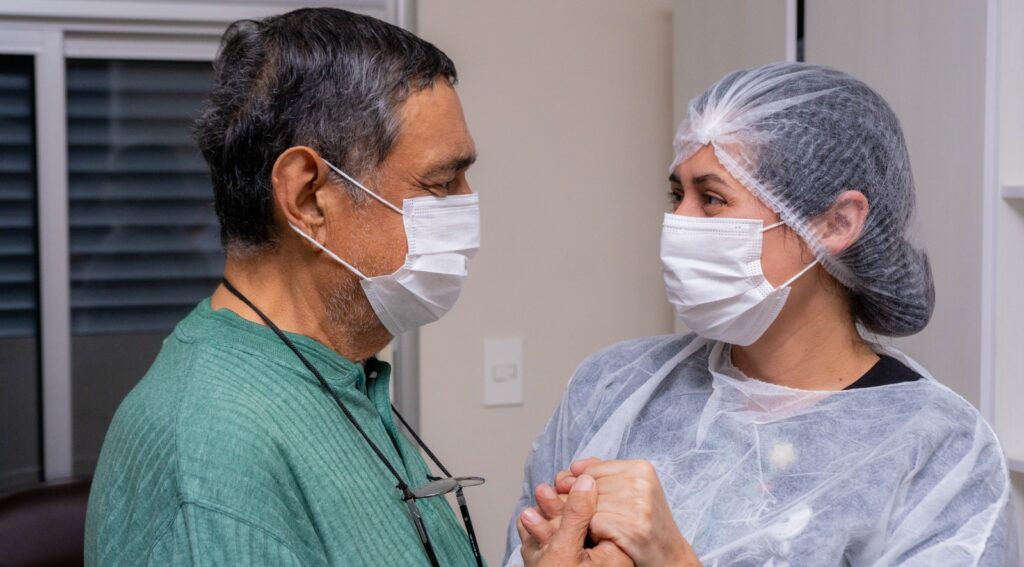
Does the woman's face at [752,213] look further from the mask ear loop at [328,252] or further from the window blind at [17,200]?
the window blind at [17,200]

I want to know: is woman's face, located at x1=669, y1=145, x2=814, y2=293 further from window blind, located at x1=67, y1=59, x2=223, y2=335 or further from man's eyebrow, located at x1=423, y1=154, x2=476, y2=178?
window blind, located at x1=67, y1=59, x2=223, y2=335

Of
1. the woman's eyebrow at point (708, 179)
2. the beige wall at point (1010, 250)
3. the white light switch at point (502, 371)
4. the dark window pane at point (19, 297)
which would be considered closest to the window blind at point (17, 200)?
the dark window pane at point (19, 297)

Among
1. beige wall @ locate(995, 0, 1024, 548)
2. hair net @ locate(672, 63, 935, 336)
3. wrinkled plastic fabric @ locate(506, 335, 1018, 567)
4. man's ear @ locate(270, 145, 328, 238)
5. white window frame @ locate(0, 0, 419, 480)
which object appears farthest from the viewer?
white window frame @ locate(0, 0, 419, 480)

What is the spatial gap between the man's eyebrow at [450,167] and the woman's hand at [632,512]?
36 centimetres

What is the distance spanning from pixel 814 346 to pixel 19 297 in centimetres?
188

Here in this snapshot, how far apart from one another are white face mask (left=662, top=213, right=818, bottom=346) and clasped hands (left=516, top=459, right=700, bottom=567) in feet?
0.94

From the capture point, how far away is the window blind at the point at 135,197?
241 centimetres

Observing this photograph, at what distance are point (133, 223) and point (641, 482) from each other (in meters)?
1.75

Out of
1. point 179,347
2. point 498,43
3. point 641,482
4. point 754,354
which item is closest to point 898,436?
point 754,354

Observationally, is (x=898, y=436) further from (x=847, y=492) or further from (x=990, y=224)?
(x=990, y=224)

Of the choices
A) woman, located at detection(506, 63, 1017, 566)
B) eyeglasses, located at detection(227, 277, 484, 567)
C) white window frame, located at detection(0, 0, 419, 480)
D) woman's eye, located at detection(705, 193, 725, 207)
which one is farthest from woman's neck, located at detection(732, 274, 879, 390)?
white window frame, located at detection(0, 0, 419, 480)

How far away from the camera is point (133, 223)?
245 cm

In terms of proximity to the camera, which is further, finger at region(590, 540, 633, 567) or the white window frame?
the white window frame

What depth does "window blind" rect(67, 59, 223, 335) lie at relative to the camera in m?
2.41
